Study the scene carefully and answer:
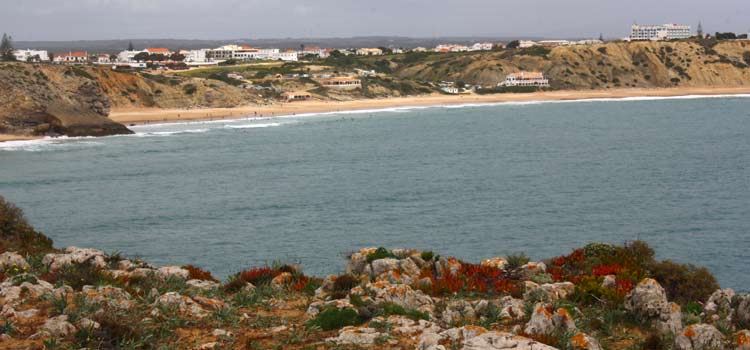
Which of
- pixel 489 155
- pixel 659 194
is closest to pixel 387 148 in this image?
pixel 489 155

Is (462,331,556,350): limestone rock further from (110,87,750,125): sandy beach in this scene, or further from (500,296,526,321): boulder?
(110,87,750,125): sandy beach

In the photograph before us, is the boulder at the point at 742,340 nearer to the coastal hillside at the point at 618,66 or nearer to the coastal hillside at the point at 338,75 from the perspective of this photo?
the coastal hillside at the point at 338,75

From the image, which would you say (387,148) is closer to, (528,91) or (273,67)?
(528,91)

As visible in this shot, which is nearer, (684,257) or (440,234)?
(684,257)

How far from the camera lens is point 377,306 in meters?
15.1

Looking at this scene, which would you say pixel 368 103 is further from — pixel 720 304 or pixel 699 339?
pixel 699 339

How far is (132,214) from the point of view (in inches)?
1521

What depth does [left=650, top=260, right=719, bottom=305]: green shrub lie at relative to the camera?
18578 mm

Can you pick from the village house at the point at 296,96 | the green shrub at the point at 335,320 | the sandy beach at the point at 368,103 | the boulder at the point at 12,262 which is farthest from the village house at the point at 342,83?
the green shrub at the point at 335,320

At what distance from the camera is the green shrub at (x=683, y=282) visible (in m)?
18.6

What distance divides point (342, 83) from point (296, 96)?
11.6 m

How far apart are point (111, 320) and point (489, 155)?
168 feet

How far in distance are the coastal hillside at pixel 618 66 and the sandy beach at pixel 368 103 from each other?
4.10 metres

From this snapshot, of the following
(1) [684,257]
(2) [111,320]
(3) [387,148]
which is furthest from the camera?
(3) [387,148]
